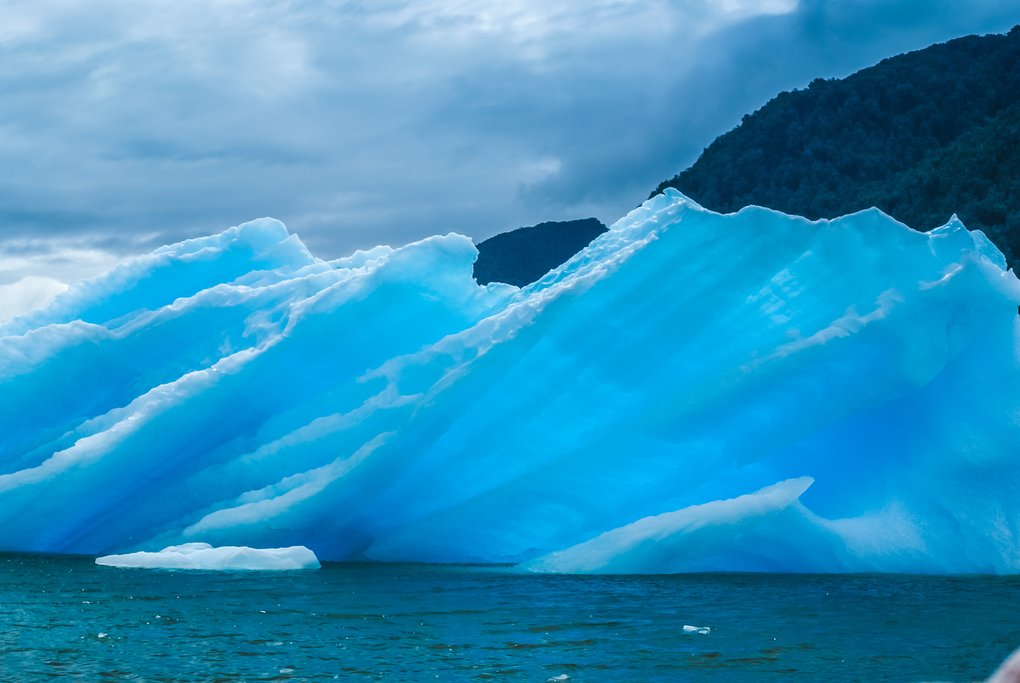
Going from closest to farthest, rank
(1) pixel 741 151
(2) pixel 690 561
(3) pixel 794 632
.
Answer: (3) pixel 794 632 → (2) pixel 690 561 → (1) pixel 741 151

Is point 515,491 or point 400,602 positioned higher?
point 515,491

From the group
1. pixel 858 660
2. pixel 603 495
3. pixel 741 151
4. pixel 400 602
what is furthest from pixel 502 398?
pixel 741 151

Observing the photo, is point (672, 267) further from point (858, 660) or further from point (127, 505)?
point (127, 505)

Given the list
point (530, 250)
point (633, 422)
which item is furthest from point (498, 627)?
point (530, 250)

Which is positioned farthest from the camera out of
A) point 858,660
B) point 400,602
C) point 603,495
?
point 603,495

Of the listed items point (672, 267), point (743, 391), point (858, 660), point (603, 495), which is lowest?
point (858, 660)

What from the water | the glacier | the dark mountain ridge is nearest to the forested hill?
the dark mountain ridge

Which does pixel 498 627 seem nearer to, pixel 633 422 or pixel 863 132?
pixel 633 422
